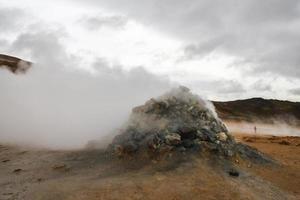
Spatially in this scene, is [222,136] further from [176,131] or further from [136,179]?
[136,179]

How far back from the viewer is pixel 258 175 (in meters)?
9.83

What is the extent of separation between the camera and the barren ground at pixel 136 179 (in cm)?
827

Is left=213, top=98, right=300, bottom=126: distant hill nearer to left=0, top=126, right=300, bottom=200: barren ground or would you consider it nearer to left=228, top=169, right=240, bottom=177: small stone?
left=0, top=126, right=300, bottom=200: barren ground

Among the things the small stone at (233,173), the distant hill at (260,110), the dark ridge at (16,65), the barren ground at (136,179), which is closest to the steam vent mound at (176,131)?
the barren ground at (136,179)

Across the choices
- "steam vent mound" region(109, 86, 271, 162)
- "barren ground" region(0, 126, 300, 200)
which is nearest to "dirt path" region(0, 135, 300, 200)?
"barren ground" region(0, 126, 300, 200)

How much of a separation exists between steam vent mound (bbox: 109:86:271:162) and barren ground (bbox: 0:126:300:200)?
39 cm

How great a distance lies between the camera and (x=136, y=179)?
8.84 metres

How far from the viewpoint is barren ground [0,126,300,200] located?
8266 millimetres

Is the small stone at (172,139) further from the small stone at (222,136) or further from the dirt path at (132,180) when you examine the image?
the small stone at (222,136)

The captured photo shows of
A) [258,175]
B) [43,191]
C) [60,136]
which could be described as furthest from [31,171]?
[258,175]

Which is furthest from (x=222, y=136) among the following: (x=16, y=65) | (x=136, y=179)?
(x=16, y=65)

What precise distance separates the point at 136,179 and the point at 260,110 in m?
46.4

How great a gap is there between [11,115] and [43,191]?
8.63 meters

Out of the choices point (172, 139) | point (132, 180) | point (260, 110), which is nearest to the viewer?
point (132, 180)
